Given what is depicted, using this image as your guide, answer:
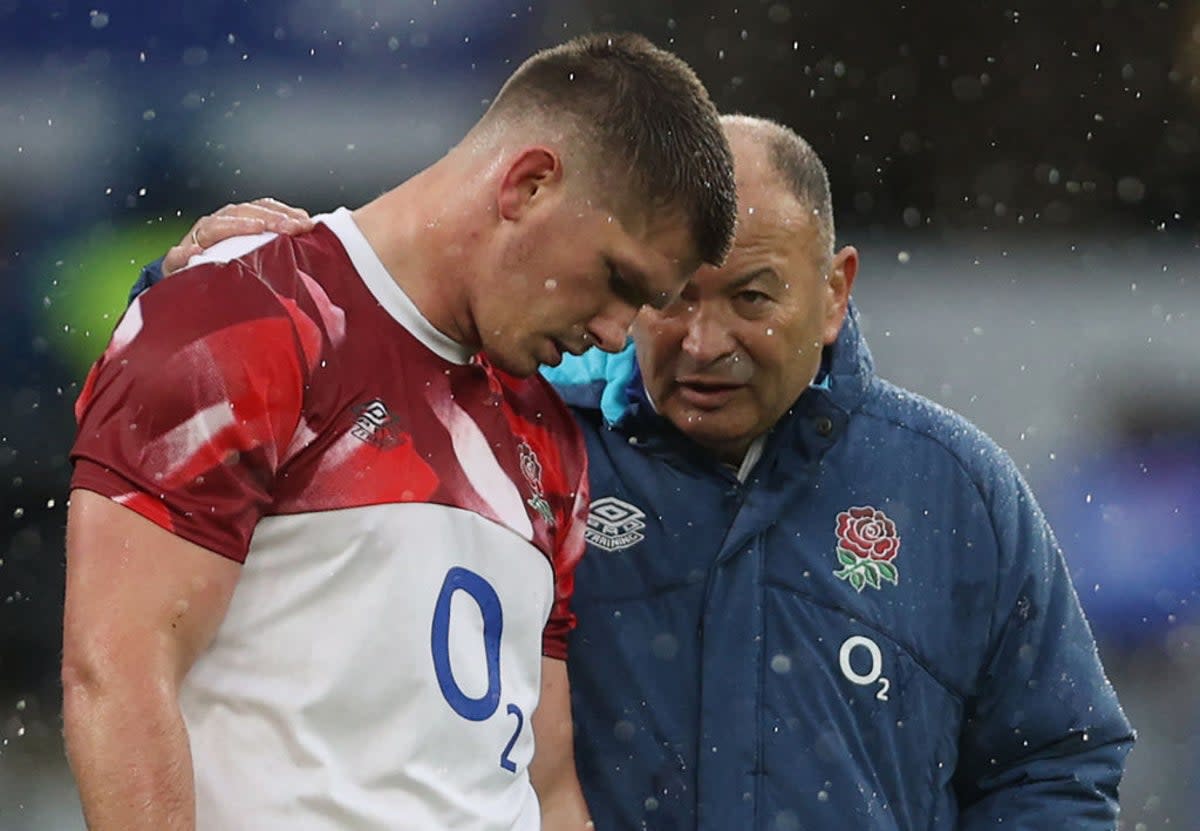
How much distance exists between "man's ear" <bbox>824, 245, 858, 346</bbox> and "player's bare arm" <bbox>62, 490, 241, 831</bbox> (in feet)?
4.88

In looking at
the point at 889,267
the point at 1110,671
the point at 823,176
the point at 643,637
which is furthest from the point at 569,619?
the point at 889,267

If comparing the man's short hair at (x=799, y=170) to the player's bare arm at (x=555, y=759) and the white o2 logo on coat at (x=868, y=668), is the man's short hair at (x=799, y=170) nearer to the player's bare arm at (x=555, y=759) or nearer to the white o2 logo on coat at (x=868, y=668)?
the white o2 logo on coat at (x=868, y=668)

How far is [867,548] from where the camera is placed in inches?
131

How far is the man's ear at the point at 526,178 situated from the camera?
8.71 feet

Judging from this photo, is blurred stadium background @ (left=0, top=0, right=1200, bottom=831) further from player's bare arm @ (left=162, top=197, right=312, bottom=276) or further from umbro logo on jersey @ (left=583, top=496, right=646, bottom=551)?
player's bare arm @ (left=162, top=197, right=312, bottom=276)

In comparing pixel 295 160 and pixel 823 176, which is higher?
pixel 823 176

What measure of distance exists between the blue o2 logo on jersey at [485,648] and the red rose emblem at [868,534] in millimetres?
818

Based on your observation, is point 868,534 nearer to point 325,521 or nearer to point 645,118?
point 645,118

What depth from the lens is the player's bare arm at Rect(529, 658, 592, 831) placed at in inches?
121

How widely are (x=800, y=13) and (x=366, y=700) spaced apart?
608 centimetres

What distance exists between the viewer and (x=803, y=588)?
3295 millimetres

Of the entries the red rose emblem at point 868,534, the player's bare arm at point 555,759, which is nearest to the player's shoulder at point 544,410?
the player's bare arm at point 555,759

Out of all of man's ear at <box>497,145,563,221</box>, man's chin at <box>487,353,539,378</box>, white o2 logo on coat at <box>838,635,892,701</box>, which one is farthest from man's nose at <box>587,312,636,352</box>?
white o2 logo on coat at <box>838,635,892,701</box>

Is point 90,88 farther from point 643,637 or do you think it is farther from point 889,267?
point 643,637
